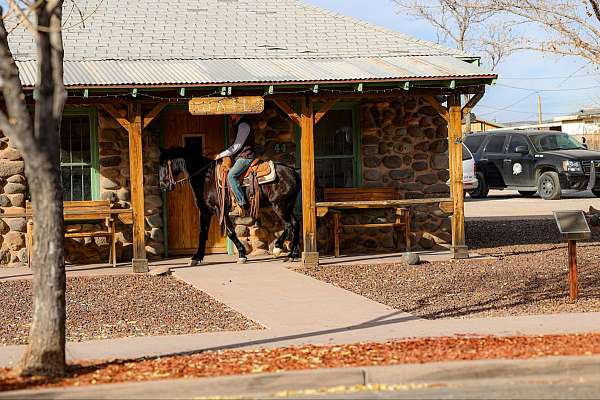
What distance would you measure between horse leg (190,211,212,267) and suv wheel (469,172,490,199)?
55.6 feet

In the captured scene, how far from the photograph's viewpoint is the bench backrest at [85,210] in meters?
16.9

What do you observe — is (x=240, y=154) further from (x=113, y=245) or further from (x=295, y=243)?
(x=113, y=245)

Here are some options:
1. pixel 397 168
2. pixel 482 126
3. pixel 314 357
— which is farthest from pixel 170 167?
pixel 482 126

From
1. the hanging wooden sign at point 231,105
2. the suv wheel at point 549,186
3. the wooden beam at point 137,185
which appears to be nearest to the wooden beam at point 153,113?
the wooden beam at point 137,185

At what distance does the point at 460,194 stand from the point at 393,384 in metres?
8.97

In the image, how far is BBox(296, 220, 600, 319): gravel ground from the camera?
1255cm

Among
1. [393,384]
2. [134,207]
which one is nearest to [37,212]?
[393,384]

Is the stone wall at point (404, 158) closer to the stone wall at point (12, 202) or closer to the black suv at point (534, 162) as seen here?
the stone wall at point (12, 202)

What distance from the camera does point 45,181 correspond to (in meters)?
8.65

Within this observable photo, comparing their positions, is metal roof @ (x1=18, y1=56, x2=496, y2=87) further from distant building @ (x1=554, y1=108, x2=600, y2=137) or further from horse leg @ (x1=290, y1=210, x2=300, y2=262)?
distant building @ (x1=554, y1=108, x2=600, y2=137)

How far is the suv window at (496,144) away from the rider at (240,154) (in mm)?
16367

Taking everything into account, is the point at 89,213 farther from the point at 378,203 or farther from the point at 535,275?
the point at 535,275

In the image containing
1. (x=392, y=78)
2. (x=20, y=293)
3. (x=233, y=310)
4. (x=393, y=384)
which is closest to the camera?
(x=393, y=384)

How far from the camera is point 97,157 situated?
1811cm
